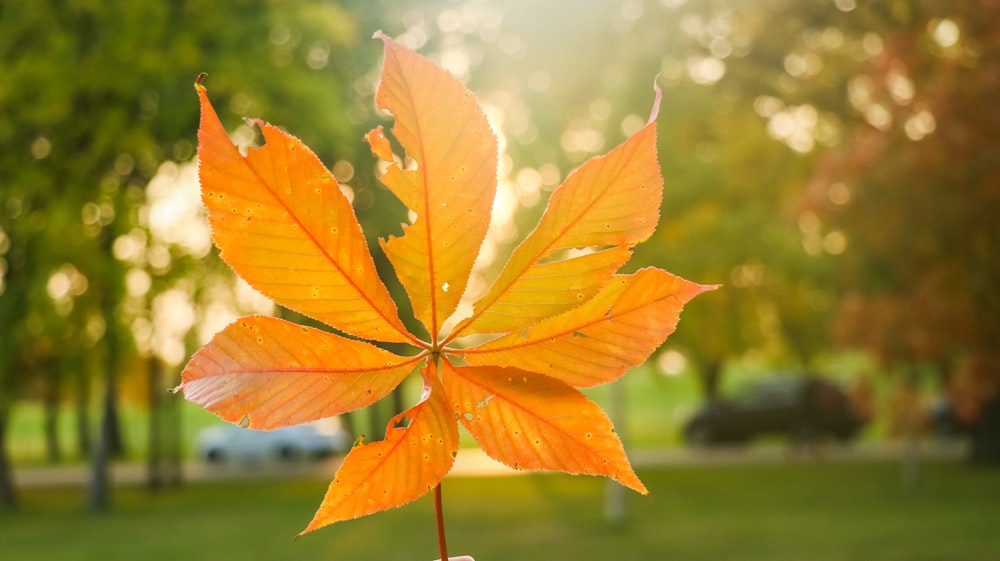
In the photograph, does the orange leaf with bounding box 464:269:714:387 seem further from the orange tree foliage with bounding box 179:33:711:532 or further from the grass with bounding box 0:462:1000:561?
the grass with bounding box 0:462:1000:561

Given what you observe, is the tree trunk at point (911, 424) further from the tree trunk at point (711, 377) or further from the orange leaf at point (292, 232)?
the orange leaf at point (292, 232)

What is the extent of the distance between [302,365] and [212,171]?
4.0 inches

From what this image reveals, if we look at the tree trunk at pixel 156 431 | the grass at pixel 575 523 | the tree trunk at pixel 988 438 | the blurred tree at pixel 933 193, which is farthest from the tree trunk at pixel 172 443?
the tree trunk at pixel 988 438

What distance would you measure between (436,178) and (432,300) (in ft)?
0.21

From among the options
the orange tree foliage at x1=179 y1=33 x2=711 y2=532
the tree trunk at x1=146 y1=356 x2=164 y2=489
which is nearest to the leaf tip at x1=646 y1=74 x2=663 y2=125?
the orange tree foliage at x1=179 y1=33 x2=711 y2=532

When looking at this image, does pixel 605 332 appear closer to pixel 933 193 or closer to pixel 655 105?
pixel 655 105

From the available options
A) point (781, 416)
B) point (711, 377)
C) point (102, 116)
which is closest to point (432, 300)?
point (102, 116)

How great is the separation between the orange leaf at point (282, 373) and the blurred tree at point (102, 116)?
483 inches

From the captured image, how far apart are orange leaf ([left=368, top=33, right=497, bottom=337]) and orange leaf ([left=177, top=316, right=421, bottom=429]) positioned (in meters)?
0.04

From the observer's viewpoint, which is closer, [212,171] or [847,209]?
[212,171]

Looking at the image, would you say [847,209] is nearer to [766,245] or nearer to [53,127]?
[766,245]

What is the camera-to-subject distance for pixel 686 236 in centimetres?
1697

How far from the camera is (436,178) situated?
52 cm

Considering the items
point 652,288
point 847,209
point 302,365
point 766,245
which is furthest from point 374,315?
point 766,245
